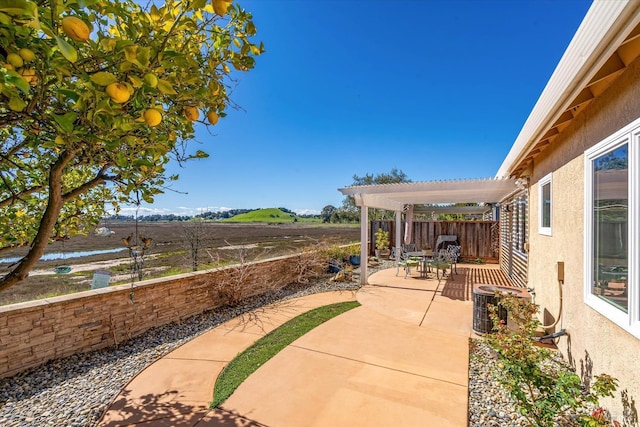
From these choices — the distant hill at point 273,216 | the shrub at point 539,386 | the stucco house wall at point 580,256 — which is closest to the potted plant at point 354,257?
Answer: the stucco house wall at point 580,256

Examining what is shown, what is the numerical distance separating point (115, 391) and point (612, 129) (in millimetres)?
6087

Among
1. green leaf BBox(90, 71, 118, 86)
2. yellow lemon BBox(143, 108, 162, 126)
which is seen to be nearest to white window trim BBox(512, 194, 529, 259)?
yellow lemon BBox(143, 108, 162, 126)

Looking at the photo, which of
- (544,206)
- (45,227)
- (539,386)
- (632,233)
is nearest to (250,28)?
(45,227)

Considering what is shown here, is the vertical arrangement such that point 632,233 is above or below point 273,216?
below

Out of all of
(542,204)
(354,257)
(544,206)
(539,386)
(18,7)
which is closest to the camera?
(18,7)

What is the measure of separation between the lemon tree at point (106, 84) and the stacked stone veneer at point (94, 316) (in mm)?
2110

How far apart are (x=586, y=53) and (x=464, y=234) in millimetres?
13723

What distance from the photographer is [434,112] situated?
17.1 m

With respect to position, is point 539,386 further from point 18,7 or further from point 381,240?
point 381,240

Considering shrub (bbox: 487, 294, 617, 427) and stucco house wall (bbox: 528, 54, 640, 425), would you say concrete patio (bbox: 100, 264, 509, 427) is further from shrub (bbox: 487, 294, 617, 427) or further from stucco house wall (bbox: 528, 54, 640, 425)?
stucco house wall (bbox: 528, 54, 640, 425)

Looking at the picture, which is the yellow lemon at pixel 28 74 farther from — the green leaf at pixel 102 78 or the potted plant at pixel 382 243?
the potted plant at pixel 382 243

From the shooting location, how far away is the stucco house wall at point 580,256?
2691 millimetres

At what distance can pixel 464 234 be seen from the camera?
15.1 m

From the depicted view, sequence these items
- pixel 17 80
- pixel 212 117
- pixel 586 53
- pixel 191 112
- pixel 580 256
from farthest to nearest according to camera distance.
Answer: pixel 580 256, pixel 586 53, pixel 212 117, pixel 191 112, pixel 17 80
